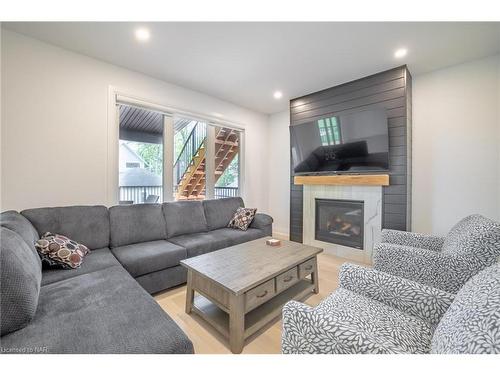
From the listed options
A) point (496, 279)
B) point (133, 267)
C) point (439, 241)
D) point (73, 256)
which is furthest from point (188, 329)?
point (439, 241)

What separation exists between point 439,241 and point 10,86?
172 inches

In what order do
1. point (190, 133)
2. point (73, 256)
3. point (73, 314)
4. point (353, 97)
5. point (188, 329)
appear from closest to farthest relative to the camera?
point (73, 314)
point (188, 329)
point (73, 256)
point (353, 97)
point (190, 133)

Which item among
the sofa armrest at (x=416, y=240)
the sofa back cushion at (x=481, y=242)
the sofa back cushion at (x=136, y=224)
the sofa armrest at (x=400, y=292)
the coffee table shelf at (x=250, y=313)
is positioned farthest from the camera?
the sofa back cushion at (x=136, y=224)

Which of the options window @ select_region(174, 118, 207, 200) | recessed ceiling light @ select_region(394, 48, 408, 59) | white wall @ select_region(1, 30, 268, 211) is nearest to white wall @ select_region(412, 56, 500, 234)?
recessed ceiling light @ select_region(394, 48, 408, 59)

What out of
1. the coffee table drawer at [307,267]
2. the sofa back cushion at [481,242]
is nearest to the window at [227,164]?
the coffee table drawer at [307,267]

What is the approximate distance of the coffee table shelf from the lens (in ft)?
5.01

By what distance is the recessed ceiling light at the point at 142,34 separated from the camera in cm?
203

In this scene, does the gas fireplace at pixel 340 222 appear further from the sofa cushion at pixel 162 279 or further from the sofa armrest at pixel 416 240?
the sofa cushion at pixel 162 279

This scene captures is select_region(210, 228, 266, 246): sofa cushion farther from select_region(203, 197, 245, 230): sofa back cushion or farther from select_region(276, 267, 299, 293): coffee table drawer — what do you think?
select_region(276, 267, 299, 293): coffee table drawer

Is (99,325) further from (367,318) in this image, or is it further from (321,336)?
(367,318)

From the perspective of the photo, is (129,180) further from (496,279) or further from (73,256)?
(496,279)

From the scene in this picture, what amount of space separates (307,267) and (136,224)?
77.5 inches

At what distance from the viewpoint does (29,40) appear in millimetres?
2146

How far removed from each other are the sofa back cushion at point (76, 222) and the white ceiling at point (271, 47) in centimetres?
176
